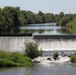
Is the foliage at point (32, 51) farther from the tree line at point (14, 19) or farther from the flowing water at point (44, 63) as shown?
the tree line at point (14, 19)

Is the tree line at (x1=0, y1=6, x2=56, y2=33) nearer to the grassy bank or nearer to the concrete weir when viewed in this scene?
the concrete weir

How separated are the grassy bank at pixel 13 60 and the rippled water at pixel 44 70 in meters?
1.21

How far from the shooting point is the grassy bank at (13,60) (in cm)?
3325

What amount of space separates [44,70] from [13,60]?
4.12m

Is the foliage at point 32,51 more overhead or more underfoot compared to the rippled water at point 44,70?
more overhead

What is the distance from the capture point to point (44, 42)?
4228 cm

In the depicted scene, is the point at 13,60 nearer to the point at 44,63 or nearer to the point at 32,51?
the point at 32,51

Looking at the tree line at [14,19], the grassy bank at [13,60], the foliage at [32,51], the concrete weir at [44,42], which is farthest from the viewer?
the tree line at [14,19]

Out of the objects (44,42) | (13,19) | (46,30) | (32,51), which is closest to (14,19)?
(13,19)

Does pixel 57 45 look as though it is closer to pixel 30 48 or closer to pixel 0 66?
pixel 30 48

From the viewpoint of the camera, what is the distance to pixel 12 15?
99125 mm

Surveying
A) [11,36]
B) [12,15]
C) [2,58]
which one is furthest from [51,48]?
[12,15]

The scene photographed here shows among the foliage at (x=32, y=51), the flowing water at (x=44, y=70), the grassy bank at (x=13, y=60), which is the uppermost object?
the foliage at (x=32, y=51)

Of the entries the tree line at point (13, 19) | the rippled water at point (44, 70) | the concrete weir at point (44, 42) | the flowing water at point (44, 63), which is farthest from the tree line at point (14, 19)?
the rippled water at point (44, 70)
